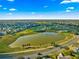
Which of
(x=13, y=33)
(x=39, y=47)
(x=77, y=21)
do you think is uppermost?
(x=77, y=21)

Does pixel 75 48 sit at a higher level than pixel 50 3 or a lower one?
lower

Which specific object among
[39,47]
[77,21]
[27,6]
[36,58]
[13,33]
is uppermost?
[27,6]

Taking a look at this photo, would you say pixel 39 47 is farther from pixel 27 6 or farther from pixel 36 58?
pixel 27 6

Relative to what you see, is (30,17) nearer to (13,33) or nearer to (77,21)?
(13,33)

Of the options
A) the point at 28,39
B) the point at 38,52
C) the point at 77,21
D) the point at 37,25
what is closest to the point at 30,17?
the point at 37,25

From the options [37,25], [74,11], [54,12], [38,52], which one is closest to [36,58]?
[38,52]

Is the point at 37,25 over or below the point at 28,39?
over

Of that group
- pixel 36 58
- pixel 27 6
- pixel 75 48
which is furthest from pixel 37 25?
pixel 75 48

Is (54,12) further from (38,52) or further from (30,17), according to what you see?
(38,52)
